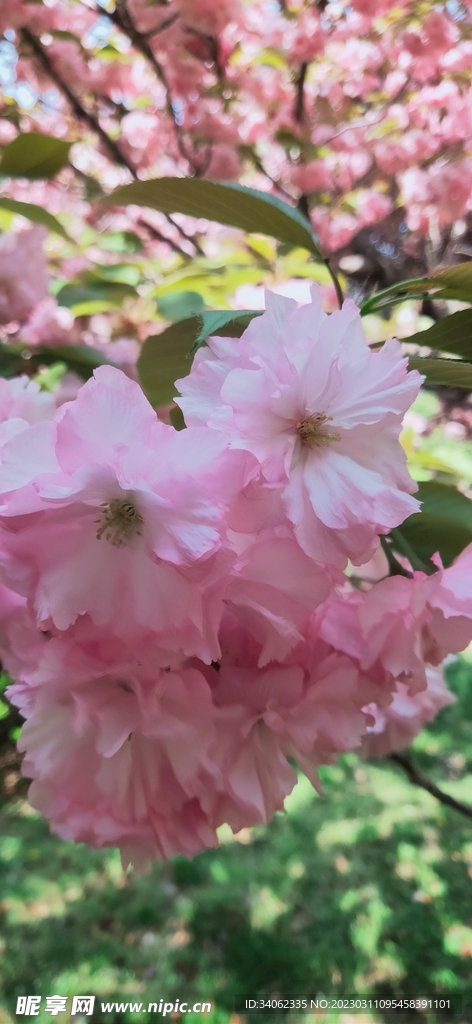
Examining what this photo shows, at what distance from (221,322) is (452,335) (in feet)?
0.58

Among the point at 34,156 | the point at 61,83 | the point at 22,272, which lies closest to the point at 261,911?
the point at 22,272

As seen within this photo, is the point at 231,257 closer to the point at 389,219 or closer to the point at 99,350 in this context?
the point at 99,350

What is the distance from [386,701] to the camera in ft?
1.28

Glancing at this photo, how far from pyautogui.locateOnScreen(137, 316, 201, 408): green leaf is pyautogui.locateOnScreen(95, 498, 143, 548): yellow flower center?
0.18m

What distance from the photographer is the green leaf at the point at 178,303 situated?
938mm

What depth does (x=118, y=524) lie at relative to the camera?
28cm

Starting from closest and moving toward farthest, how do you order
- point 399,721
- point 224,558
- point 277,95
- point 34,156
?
point 224,558
point 399,721
point 34,156
point 277,95

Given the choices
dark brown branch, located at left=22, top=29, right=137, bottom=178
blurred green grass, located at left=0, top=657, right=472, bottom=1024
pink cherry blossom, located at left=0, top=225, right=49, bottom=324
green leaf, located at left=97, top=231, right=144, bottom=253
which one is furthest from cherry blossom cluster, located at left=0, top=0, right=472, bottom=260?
blurred green grass, located at left=0, top=657, right=472, bottom=1024

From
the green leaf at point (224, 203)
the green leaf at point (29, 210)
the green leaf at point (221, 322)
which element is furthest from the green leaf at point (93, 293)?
the green leaf at point (221, 322)

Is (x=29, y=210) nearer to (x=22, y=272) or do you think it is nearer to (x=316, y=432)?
(x=22, y=272)

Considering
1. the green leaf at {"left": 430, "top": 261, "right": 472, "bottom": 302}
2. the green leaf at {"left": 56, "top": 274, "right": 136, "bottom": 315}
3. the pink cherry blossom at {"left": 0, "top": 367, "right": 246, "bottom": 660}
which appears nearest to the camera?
the pink cherry blossom at {"left": 0, "top": 367, "right": 246, "bottom": 660}

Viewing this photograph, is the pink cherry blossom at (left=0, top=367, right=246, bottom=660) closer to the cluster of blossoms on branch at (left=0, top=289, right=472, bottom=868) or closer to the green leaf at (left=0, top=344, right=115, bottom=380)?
the cluster of blossoms on branch at (left=0, top=289, right=472, bottom=868)

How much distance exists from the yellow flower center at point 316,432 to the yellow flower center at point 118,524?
0.08 metres

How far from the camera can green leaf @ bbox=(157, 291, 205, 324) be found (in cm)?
94
